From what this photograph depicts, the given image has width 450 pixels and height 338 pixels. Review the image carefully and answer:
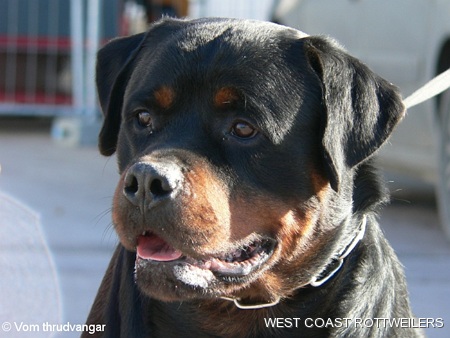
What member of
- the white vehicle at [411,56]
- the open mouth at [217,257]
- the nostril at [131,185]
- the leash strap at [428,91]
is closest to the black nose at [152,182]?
the nostril at [131,185]

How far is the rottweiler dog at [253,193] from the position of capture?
109 inches

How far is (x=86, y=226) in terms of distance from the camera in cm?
665

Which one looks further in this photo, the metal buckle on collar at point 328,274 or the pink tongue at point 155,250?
the metal buckle on collar at point 328,274

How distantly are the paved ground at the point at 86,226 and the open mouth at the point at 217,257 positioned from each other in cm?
69

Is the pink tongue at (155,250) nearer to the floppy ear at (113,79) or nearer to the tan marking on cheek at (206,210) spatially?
the tan marking on cheek at (206,210)

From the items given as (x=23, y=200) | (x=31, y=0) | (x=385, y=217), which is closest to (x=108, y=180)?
(x=23, y=200)

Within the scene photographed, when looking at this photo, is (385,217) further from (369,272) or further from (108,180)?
(369,272)

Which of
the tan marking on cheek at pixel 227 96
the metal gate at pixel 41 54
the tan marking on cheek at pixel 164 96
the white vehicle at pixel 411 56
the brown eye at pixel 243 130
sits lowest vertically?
the metal gate at pixel 41 54

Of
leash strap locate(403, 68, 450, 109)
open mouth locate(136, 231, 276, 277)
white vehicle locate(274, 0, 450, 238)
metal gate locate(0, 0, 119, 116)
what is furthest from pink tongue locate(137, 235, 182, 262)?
metal gate locate(0, 0, 119, 116)

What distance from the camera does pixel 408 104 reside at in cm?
331

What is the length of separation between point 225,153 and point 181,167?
0.23 metres

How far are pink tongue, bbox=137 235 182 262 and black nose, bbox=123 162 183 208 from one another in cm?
18

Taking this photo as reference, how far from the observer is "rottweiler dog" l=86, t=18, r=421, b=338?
277 centimetres

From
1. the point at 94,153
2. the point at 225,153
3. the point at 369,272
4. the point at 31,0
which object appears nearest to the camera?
the point at 225,153
